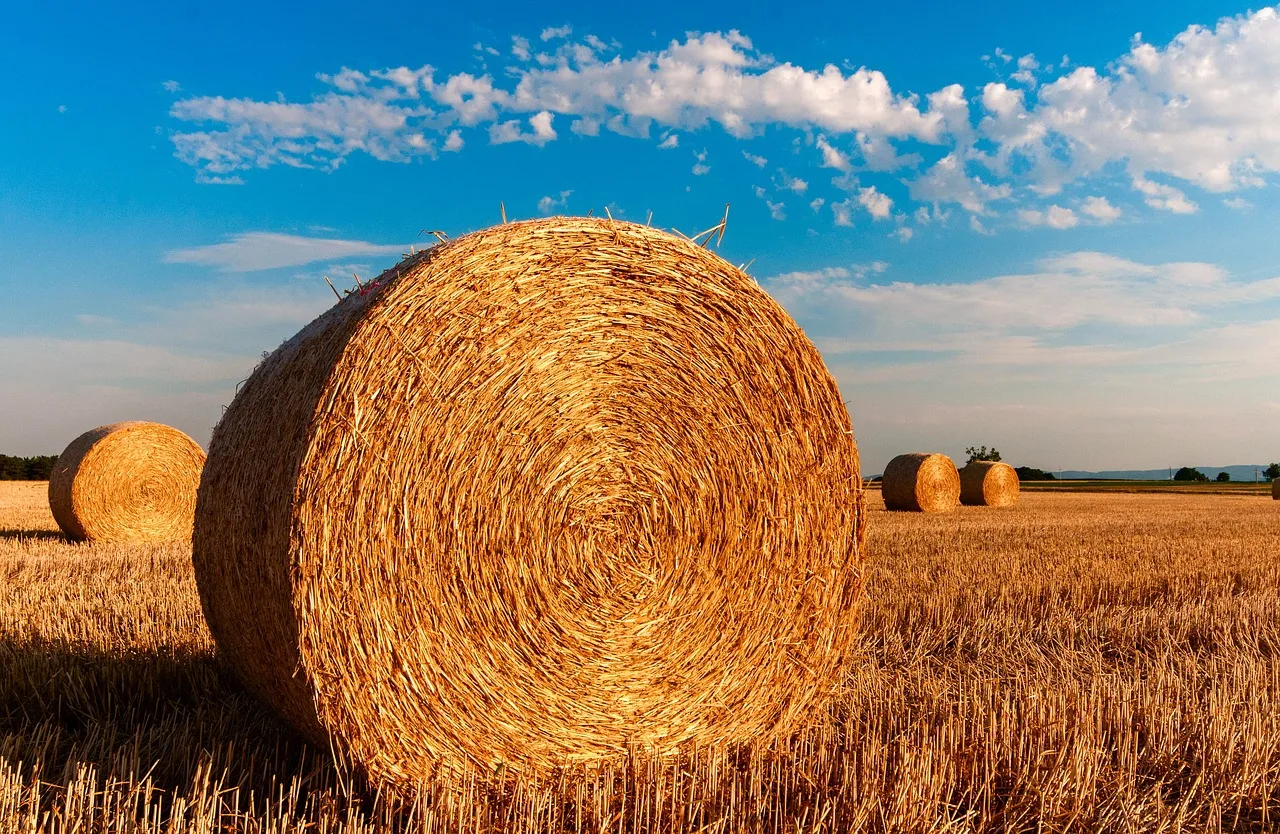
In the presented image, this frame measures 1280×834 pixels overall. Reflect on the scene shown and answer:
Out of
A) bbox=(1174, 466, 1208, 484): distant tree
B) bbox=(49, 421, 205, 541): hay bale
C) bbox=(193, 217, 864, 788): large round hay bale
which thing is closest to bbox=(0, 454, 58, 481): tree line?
bbox=(49, 421, 205, 541): hay bale

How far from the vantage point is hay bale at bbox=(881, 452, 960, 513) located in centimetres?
1964

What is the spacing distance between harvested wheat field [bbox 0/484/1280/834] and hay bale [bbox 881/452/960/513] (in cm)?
1217

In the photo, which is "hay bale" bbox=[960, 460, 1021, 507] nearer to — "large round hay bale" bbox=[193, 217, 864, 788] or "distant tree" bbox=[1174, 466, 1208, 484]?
"large round hay bale" bbox=[193, 217, 864, 788]

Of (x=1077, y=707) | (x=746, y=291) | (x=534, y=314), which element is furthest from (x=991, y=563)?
(x=534, y=314)

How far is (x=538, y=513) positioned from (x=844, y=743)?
169 cm

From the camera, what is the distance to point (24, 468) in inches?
1361

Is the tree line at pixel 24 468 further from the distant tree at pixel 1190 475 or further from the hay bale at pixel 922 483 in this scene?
the distant tree at pixel 1190 475

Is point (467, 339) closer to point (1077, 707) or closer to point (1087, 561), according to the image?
point (1077, 707)

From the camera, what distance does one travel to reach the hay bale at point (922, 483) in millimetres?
19641

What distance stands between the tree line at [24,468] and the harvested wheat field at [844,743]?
31353mm

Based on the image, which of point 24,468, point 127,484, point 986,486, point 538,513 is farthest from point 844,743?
point 24,468

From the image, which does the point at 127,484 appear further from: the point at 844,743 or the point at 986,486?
the point at 986,486

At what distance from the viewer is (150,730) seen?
162 inches

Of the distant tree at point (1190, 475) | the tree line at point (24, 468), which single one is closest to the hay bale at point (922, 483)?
the tree line at point (24, 468)
